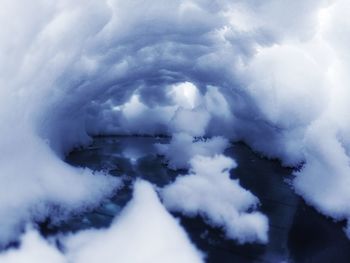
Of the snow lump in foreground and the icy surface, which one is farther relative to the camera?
the icy surface

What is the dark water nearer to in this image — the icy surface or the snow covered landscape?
the snow covered landscape

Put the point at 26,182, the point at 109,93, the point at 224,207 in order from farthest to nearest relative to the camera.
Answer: the point at 109,93
the point at 224,207
the point at 26,182

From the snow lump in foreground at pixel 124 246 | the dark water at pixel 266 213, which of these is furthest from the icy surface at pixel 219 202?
the snow lump in foreground at pixel 124 246

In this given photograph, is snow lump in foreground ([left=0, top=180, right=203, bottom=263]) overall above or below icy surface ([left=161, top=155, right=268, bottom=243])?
below

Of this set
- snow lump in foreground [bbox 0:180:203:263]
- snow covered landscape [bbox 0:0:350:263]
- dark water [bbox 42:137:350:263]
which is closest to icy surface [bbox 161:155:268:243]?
snow covered landscape [bbox 0:0:350:263]

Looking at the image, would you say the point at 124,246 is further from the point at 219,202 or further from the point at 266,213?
the point at 266,213

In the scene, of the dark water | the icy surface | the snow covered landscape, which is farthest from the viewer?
the icy surface

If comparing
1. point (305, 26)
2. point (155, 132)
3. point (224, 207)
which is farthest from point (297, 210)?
point (155, 132)

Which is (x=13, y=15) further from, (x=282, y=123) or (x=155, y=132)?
(x=155, y=132)
